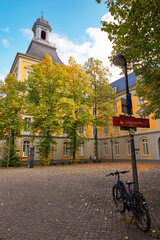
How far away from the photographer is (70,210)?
181 inches

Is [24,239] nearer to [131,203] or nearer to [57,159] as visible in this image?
[131,203]

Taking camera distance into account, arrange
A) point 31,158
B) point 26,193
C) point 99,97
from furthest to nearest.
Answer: point 99,97, point 31,158, point 26,193

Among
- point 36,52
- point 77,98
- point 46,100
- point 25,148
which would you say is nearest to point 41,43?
point 36,52

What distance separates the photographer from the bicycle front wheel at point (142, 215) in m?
3.24

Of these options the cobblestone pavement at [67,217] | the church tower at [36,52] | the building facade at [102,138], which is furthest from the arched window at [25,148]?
the cobblestone pavement at [67,217]

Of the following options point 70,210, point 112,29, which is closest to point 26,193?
point 70,210

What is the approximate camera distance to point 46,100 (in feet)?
61.8

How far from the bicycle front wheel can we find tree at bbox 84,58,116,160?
62.4 feet

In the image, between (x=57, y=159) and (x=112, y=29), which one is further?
(x=57, y=159)

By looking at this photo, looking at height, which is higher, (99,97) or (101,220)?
(99,97)

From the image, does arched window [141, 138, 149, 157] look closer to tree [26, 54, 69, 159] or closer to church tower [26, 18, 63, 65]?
tree [26, 54, 69, 159]

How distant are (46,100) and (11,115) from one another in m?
4.34

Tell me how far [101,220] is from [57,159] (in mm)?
25061

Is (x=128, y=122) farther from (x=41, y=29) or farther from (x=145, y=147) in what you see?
(x=41, y=29)
